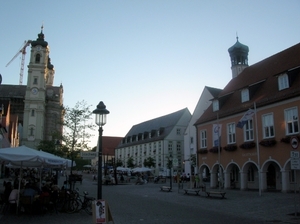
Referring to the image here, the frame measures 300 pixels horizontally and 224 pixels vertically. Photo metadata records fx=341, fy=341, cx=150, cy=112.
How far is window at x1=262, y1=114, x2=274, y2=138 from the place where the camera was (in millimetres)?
27531

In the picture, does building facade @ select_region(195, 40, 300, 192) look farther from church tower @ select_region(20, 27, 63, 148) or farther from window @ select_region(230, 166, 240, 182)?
church tower @ select_region(20, 27, 63, 148)

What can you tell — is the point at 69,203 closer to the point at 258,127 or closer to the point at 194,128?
the point at 258,127

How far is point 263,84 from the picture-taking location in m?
30.7

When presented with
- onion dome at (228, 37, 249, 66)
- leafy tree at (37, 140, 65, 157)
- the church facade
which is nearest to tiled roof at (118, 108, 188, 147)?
the church facade

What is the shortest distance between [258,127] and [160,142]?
49448mm

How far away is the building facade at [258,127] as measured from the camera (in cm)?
2584

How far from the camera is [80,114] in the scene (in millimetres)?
29969

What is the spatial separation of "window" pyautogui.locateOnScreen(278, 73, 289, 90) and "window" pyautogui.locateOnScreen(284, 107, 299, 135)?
2.10 m

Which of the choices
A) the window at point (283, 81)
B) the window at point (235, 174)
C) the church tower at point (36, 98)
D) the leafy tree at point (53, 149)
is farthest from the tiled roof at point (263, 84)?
the church tower at point (36, 98)

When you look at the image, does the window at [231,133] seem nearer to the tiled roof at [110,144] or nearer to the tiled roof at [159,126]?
the tiled roof at [159,126]

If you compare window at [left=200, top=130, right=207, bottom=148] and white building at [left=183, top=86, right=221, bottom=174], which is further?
white building at [left=183, top=86, right=221, bottom=174]

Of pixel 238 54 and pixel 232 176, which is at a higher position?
pixel 238 54

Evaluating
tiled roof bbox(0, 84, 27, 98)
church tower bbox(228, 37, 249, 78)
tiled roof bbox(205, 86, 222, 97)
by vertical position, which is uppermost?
tiled roof bbox(0, 84, 27, 98)

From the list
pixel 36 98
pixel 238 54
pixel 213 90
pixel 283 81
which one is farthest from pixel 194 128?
pixel 36 98
